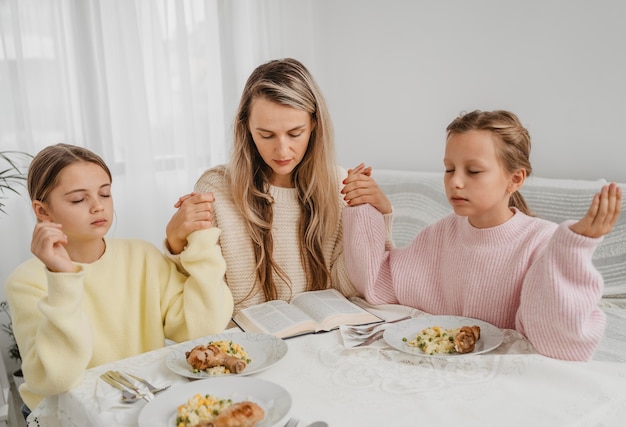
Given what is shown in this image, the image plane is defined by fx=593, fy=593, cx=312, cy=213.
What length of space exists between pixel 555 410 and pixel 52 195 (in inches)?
42.1

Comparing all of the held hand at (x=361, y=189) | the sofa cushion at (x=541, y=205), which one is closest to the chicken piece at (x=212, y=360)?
the held hand at (x=361, y=189)

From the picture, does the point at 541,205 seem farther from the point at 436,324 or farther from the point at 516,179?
the point at 436,324

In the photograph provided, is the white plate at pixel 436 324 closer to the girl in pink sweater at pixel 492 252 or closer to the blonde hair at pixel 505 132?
the girl in pink sweater at pixel 492 252

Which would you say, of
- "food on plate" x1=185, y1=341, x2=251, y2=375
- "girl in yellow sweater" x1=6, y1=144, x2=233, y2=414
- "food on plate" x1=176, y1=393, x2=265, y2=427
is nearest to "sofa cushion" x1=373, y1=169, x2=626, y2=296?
"girl in yellow sweater" x1=6, y1=144, x2=233, y2=414

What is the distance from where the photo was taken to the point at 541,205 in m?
1.99

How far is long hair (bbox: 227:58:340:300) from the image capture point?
→ 1.60 metres

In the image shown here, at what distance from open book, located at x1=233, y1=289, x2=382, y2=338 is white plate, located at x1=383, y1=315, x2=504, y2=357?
13 cm

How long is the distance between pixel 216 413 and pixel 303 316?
0.51 m

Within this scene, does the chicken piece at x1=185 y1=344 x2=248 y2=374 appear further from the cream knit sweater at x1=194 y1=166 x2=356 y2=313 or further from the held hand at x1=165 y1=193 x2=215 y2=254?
the cream knit sweater at x1=194 y1=166 x2=356 y2=313

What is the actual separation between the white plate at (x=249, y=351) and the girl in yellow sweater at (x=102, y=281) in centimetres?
15

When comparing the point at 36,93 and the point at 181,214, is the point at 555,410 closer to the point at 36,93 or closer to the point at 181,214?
the point at 181,214

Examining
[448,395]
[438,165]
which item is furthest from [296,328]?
[438,165]

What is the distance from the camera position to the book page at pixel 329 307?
1.39m

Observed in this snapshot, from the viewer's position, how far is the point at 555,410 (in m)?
0.92
